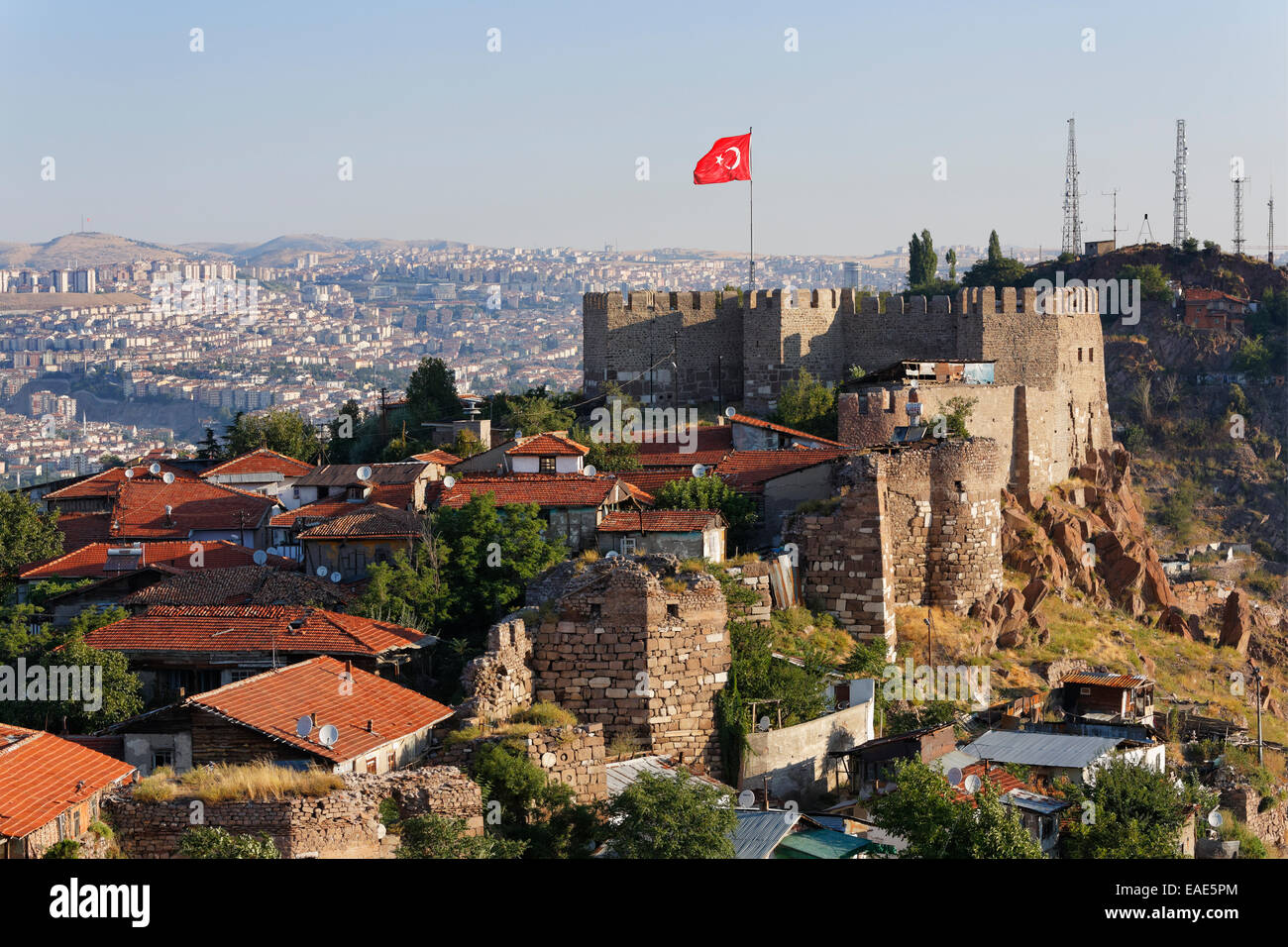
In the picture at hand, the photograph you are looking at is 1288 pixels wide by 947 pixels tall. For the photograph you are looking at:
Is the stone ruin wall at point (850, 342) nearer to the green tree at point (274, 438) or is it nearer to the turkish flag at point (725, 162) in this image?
the turkish flag at point (725, 162)

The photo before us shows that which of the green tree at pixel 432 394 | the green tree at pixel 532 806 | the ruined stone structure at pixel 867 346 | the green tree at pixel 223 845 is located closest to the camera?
the green tree at pixel 223 845

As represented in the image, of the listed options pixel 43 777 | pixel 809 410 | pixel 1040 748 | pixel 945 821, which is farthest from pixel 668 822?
pixel 809 410

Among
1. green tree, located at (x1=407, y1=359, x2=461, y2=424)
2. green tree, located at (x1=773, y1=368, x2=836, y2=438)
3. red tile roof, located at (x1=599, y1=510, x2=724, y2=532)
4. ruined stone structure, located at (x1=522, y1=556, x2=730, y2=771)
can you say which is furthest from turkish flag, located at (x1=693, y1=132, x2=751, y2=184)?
ruined stone structure, located at (x1=522, y1=556, x2=730, y2=771)

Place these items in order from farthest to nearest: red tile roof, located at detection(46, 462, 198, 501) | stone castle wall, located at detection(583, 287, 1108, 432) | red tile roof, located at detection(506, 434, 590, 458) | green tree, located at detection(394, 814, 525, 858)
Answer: red tile roof, located at detection(46, 462, 198, 501) < stone castle wall, located at detection(583, 287, 1108, 432) < red tile roof, located at detection(506, 434, 590, 458) < green tree, located at detection(394, 814, 525, 858)

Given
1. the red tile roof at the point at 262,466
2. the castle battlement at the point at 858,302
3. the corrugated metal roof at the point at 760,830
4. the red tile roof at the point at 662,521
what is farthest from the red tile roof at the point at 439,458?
the corrugated metal roof at the point at 760,830

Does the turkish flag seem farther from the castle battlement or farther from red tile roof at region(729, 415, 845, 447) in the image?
red tile roof at region(729, 415, 845, 447)

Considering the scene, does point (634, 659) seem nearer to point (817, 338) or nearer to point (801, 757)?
point (801, 757)
